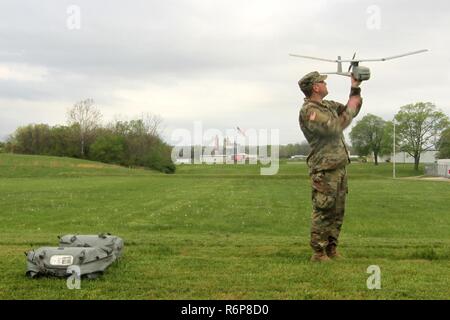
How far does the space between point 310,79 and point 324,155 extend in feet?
3.51

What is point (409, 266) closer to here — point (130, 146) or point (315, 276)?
point (315, 276)

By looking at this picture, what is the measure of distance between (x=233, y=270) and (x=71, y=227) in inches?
413

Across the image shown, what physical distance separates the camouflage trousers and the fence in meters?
77.4

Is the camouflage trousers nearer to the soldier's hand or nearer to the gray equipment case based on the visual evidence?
the soldier's hand

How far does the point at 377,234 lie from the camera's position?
15.0 m

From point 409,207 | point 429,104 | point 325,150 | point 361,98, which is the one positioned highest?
point 429,104

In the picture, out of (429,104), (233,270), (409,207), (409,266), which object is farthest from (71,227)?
(429,104)

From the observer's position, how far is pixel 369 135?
120 m

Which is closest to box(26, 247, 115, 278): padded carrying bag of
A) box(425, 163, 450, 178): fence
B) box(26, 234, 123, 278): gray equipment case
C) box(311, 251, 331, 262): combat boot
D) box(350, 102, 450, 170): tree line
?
box(26, 234, 123, 278): gray equipment case

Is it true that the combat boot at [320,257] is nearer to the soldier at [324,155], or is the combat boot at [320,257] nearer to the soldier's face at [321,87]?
the soldier at [324,155]

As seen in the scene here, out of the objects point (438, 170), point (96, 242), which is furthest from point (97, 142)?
point (96, 242)

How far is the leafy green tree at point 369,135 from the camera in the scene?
11794 cm

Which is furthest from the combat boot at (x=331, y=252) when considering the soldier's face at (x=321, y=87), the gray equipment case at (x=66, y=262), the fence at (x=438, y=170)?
the fence at (x=438, y=170)

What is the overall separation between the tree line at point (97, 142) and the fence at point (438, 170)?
153 feet
